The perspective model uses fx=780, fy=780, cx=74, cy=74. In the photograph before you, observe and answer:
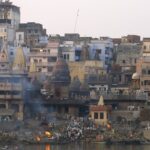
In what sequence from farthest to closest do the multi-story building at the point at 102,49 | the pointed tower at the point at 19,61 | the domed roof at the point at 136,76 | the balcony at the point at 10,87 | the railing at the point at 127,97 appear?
the multi-story building at the point at 102,49 → the pointed tower at the point at 19,61 → the domed roof at the point at 136,76 → the railing at the point at 127,97 → the balcony at the point at 10,87

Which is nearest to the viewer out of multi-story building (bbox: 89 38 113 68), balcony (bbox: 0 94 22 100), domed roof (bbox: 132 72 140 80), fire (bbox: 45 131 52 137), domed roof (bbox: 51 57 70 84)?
fire (bbox: 45 131 52 137)

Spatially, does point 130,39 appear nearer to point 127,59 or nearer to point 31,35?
point 127,59

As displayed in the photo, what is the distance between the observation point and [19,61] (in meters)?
58.2

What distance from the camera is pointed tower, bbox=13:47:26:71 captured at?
5722 centimetres

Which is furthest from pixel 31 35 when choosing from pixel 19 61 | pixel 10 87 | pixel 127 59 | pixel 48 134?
pixel 48 134

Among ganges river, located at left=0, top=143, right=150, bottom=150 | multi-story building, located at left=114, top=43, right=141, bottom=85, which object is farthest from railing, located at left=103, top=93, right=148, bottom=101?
ganges river, located at left=0, top=143, right=150, bottom=150

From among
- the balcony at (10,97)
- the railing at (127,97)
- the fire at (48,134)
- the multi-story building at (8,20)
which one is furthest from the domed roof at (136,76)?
the multi-story building at (8,20)

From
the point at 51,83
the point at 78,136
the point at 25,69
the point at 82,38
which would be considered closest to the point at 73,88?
the point at 51,83

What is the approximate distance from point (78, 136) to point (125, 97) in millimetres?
8057

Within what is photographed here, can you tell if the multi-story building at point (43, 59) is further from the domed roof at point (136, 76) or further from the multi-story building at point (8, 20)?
the domed roof at point (136, 76)

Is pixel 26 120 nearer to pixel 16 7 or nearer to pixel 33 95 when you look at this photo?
pixel 33 95

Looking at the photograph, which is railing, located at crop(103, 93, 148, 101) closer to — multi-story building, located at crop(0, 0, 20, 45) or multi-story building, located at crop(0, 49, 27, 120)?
multi-story building, located at crop(0, 49, 27, 120)

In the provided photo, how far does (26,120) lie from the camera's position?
48.8m

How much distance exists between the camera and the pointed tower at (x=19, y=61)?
57225mm
